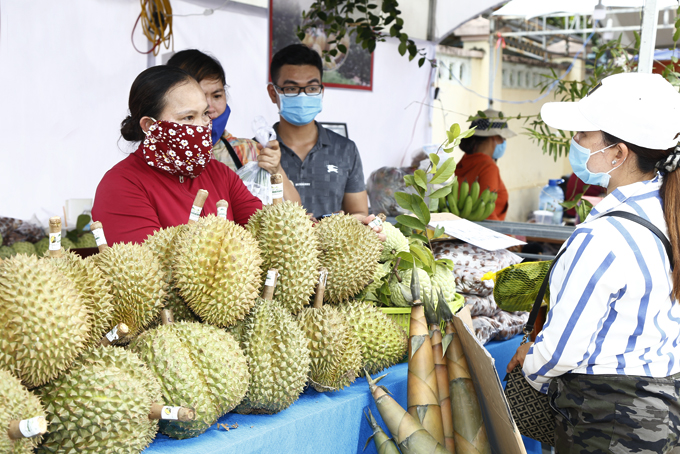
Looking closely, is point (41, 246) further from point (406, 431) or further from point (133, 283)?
point (406, 431)

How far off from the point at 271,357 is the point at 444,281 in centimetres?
88

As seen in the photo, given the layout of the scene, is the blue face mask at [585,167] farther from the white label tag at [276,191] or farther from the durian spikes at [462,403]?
the white label tag at [276,191]

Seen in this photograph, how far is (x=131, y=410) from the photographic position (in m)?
1.03

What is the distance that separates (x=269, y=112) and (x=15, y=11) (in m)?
2.01

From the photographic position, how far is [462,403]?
1.40 metres

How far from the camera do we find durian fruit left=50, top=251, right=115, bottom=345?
1184mm

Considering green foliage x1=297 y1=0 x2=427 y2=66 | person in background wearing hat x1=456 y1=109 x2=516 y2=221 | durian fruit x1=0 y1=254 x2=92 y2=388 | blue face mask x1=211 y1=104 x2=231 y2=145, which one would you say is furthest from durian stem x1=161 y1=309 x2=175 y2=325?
person in background wearing hat x1=456 y1=109 x2=516 y2=221

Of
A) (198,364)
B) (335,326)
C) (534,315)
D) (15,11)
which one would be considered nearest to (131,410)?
(198,364)

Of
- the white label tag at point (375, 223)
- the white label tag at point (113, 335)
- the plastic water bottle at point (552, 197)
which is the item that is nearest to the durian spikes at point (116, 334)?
the white label tag at point (113, 335)

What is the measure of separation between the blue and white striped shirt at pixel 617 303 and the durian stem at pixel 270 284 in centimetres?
81

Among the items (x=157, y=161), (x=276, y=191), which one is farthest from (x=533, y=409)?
(x=157, y=161)

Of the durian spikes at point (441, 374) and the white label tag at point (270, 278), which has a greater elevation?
the white label tag at point (270, 278)

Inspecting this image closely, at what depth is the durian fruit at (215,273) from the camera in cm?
131

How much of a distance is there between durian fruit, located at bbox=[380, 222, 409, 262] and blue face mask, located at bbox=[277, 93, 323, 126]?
1.42 m
